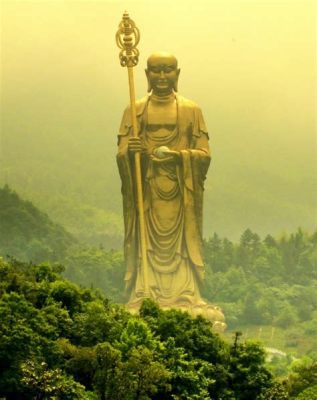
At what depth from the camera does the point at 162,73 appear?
43.4m

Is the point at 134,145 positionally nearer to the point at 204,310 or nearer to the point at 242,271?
the point at 204,310

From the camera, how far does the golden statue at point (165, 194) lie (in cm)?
4334

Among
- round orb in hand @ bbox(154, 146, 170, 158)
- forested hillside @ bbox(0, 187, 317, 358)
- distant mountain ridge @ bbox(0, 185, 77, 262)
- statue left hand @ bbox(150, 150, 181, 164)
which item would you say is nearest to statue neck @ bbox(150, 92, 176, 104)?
round orb in hand @ bbox(154, 146, 170, 158)

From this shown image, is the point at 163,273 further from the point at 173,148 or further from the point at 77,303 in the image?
the point at 77,303

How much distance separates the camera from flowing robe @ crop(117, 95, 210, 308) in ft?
143

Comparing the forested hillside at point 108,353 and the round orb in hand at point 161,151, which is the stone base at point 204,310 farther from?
the forested hillside at point 108,353

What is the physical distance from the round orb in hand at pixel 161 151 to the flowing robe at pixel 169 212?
0.14 m

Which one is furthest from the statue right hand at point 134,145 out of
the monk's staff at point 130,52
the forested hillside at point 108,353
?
the forested hillside at point 108,353

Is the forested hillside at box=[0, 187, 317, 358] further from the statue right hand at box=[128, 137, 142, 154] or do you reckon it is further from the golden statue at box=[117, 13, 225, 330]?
the statue right hand at box=[128, 137, 142, 154]

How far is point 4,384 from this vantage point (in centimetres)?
2955

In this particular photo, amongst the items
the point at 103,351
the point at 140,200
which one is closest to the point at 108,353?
the point at 103,351

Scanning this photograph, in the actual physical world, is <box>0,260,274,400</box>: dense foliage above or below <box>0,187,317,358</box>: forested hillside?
below

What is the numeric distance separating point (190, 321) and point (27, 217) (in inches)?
938

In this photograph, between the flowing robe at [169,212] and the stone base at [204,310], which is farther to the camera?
the flowing robe at [169,212]
